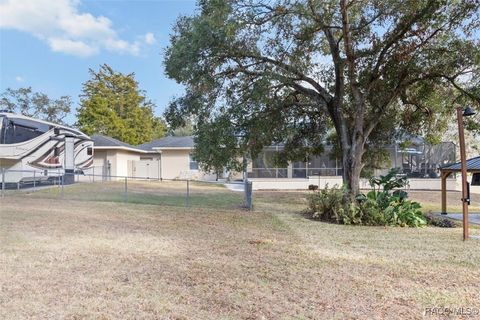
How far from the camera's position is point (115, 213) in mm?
10344

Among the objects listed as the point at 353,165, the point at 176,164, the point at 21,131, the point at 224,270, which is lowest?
the point at 224,270

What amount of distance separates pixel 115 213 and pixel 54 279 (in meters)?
5.88

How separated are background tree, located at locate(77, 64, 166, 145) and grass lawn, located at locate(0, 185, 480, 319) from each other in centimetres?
2694

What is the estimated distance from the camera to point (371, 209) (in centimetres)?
1009

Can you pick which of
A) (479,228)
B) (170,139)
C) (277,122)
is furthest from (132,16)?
(170,139)

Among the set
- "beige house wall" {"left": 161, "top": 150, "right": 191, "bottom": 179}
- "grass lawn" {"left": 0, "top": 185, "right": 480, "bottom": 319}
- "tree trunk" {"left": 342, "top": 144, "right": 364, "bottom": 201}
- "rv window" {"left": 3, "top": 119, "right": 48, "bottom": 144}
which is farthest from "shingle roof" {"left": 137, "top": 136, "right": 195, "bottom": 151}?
"grass lawn" {"left": 0, "top": 185, "right": 480, "bottom": 319}

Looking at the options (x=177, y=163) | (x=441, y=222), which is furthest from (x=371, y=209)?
(x=177, y=163)

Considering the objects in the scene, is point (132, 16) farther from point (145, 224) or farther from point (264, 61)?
point (145, 224)

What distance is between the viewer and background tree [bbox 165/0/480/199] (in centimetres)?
1062

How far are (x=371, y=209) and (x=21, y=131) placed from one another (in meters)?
13.0

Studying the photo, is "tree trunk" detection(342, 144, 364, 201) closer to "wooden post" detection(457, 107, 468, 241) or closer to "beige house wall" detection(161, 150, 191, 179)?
"wooden post" detection(457, 107, 468, 241)

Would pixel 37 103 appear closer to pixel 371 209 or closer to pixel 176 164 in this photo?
pixel 176 164

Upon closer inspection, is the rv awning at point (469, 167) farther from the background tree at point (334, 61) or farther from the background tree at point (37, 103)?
the background tree at point (37, 103)

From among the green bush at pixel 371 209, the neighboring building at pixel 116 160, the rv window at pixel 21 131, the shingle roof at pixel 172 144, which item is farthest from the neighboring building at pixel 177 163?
the green bush at pixel 371 209
